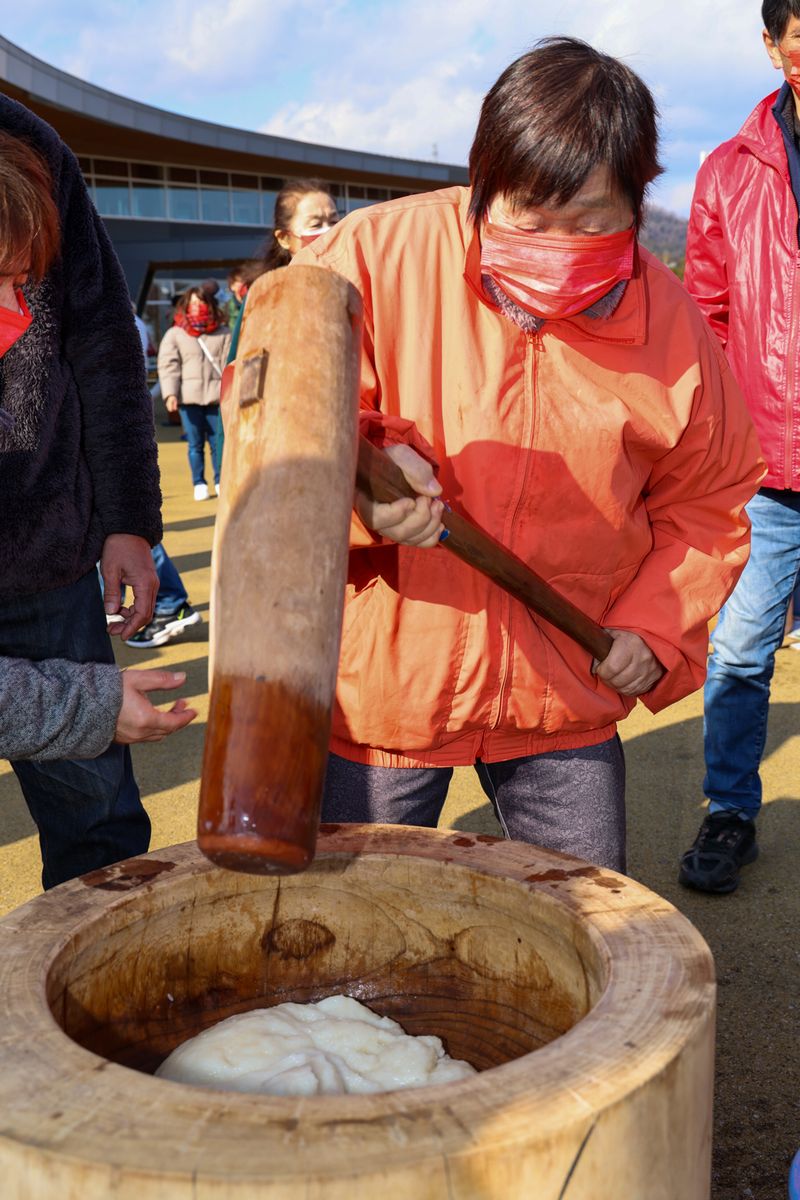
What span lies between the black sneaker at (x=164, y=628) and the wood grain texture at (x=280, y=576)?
4.50 m

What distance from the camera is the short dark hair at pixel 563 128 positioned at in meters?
1.56

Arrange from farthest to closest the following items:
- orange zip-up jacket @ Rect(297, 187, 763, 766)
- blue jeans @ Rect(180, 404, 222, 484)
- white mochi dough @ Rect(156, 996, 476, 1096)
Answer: blue jeans @ Rect(180, 404, 222, 484) < orange zip-up jacket @ Rect(297, 187, 763, 766) < white mochi dough @ Rect(156, 996, 476, 1096)

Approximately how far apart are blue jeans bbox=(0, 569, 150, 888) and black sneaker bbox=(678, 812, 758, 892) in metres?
1.54

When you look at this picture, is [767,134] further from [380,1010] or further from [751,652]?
[380,1010]

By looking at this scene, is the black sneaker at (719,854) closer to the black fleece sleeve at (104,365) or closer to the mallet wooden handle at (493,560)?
the mallet wooden handle at (493,560)

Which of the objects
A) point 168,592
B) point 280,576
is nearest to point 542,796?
point 280,576

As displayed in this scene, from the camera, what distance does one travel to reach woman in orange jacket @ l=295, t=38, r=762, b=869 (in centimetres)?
163

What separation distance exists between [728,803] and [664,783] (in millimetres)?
721

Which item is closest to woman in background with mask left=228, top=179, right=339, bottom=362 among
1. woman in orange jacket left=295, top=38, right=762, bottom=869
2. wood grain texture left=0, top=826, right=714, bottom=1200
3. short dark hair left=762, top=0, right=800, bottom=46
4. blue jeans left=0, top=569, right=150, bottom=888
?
short dark hair left=762, top=0, right=800, bottom=46

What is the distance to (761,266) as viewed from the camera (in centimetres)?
301

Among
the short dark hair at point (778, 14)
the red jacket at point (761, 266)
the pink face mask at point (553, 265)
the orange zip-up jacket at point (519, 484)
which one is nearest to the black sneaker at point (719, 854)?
the red jacket at point (761, 266)

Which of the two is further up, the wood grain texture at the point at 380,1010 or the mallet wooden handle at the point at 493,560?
the mallet wooden handle at the point at 493,560

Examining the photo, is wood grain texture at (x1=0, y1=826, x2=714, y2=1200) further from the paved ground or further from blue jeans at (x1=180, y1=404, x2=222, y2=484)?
blue jeans at (x1=180, y1=404, x2=222, y2=484)

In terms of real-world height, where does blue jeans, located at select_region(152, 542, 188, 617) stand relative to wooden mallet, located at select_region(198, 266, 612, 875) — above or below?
below
